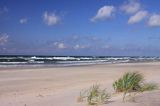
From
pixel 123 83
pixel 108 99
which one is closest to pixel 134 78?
pixel 123 83

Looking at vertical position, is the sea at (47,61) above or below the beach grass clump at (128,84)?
above

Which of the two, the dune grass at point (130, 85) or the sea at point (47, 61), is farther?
the sea at point (47, 61)

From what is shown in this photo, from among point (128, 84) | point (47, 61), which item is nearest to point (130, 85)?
point (128, 84)

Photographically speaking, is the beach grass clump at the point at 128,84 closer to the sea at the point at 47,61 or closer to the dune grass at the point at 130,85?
the dune grass at the point at 130,85

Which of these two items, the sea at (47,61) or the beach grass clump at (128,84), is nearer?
the beach grass clump at (128,84)

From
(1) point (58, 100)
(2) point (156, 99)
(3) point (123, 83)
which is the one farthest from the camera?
(3) point (123, 83)

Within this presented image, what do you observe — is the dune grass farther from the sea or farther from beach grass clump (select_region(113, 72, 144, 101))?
the sea

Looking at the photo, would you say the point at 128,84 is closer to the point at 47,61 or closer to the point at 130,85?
the point at 130,85

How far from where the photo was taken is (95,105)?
8.07m

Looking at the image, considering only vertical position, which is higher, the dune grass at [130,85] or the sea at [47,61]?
the sea at [47,61]

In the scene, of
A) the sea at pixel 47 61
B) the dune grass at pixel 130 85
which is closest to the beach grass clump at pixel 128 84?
the dune grass at pixel 130 85

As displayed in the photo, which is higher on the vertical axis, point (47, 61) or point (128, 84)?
point (47, 61)

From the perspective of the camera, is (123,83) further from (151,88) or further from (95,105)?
(95,105)

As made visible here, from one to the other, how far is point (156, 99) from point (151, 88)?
2567 millimetres
